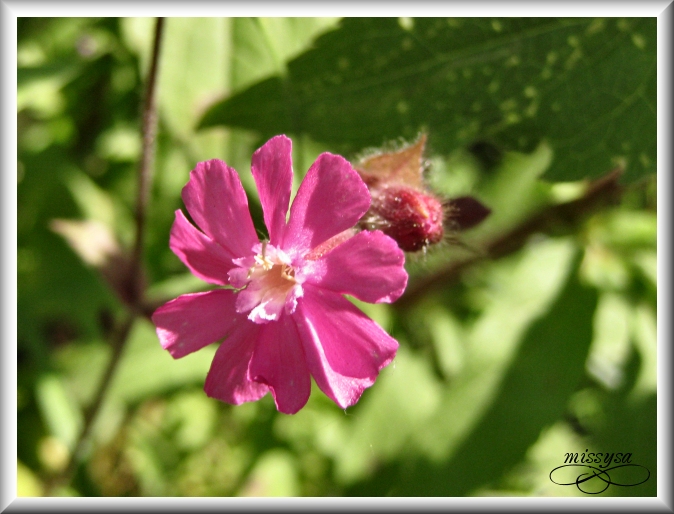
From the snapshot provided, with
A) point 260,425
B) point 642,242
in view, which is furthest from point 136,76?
point 642,242

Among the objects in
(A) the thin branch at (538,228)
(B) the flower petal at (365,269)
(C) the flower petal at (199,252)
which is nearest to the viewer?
(B) the flower petal at (365,269)

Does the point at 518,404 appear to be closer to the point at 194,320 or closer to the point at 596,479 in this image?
the point at 596,479

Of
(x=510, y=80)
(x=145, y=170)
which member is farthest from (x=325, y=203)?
(x=145, y=170)

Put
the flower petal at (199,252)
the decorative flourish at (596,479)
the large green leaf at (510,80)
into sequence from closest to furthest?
the flower petal at (199,252)
the large green leaf at (510,80)
the decorative flourish at (596,479)

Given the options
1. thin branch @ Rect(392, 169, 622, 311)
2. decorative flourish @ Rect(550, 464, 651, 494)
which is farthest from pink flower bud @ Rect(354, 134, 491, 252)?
decorative flourish @ Rect(550, 464, 651, 494)

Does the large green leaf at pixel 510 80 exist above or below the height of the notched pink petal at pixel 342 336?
above

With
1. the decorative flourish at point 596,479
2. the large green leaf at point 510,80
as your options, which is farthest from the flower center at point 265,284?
the decorative flourish at point 596,479
